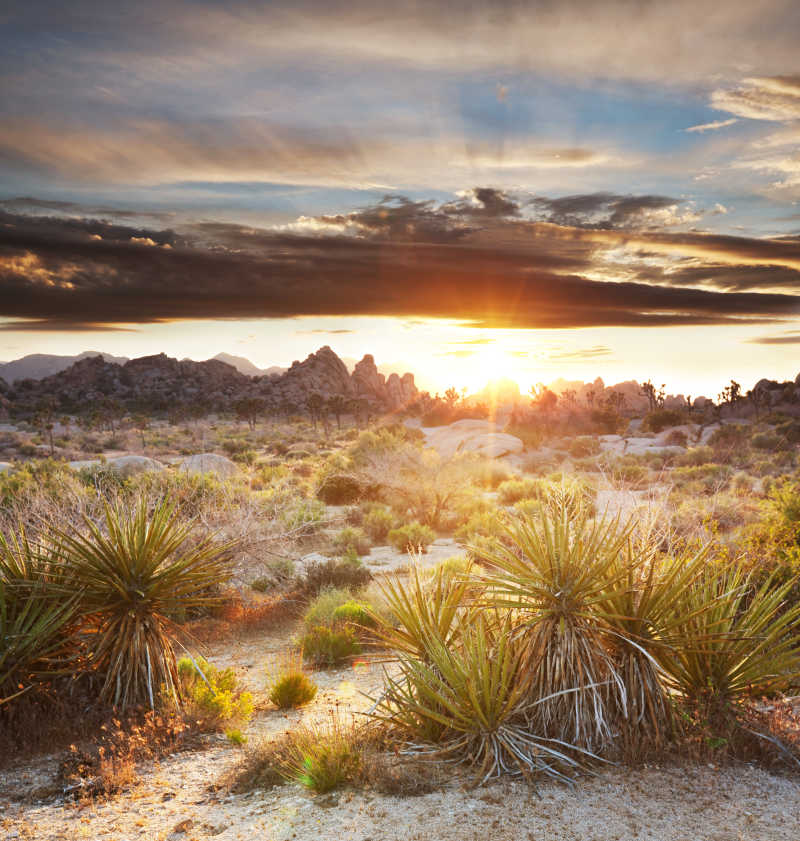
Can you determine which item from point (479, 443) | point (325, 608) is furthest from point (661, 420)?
point (325, 608)

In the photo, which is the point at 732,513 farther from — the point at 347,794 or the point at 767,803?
the point at 347,794

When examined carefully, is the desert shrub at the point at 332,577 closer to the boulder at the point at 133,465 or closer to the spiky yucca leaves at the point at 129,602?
the spiky yucca leaves at the point at 129,602

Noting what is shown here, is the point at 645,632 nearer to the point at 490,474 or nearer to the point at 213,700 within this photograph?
the point at 213,700

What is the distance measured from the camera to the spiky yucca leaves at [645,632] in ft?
17.4

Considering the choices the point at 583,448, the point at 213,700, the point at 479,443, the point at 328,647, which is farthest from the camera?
the point at 583,448

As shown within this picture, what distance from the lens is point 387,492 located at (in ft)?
70.4

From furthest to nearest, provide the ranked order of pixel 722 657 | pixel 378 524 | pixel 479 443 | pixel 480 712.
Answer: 1. pixel 479 443
2. pixel 378 524
3. pixel 722 657
4. pixel 480 712

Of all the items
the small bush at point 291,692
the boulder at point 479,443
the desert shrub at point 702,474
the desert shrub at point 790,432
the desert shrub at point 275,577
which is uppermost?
the desert shrub at point 790,432

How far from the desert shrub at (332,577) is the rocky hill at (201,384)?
279 feet

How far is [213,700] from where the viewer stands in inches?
283

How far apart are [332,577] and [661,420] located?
5241 cm

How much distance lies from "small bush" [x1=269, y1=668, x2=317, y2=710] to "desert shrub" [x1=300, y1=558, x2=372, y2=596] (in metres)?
4.41

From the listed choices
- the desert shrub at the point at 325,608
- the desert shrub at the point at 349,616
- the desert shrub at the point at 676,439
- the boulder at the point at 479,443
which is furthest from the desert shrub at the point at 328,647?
the desert shrub at the point at 676,439

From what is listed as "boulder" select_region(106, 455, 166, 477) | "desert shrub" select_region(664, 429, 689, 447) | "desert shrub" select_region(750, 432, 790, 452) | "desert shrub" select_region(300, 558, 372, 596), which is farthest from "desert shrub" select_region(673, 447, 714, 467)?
"boulder" select_region(106, 455, 166, 477)
